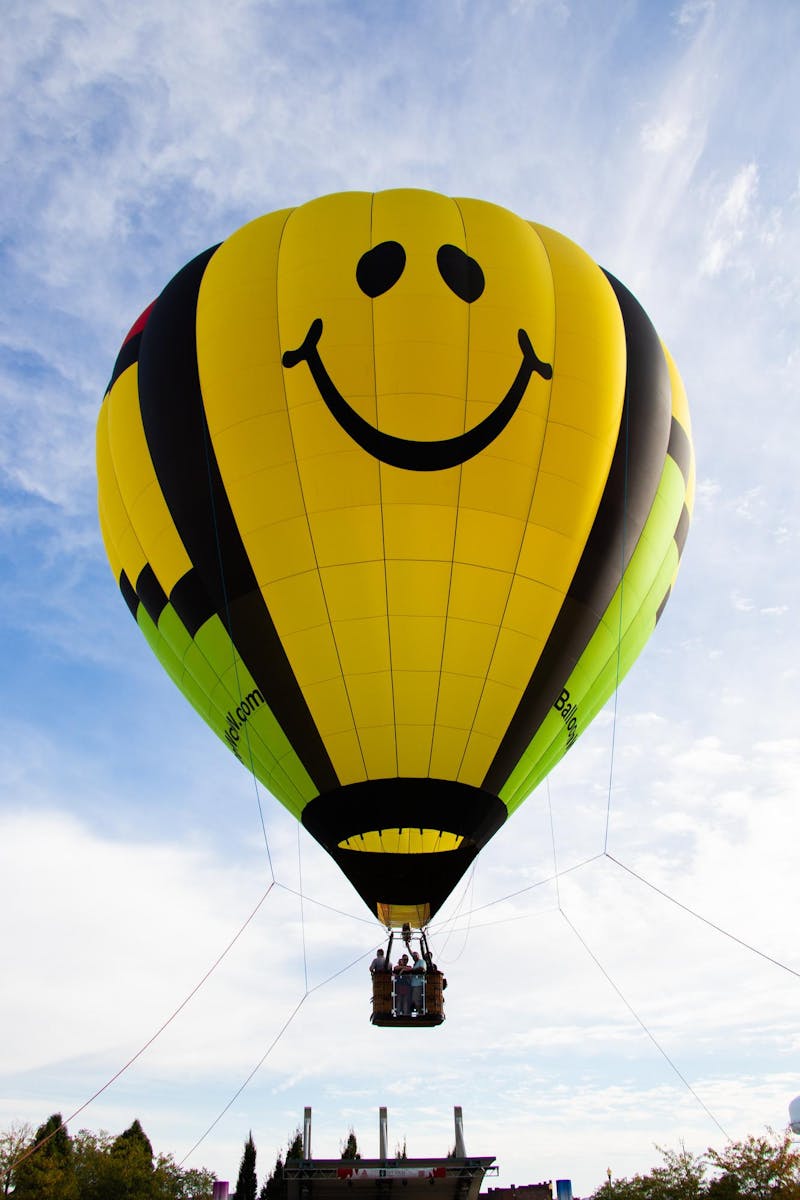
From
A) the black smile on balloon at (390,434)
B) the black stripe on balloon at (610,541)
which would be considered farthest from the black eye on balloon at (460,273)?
the black stripe on balloon at (610,541)

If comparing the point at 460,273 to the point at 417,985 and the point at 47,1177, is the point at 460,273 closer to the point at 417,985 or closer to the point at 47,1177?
the point at 417,985

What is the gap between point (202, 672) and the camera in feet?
36.1

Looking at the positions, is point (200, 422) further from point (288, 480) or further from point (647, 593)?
point (647, 593)

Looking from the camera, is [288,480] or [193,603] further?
[193,603]

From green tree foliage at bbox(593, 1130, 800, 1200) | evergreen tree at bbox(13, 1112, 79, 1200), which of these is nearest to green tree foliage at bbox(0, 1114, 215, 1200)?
evergreen tree at bbox(13, 1112, 79, 1200)

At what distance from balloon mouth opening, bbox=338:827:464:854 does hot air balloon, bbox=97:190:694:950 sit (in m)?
0.03

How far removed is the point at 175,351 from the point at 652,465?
19.7 feet

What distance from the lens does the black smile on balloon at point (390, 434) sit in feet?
A: 30.9

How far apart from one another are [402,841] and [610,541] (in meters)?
4.27

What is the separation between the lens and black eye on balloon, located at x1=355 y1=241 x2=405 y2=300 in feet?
31.9

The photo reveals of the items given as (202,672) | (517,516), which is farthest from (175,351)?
(517,516)

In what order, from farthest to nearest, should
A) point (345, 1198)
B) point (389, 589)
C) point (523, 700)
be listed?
point (345, 1198), point (523, 700), point (389, 589)

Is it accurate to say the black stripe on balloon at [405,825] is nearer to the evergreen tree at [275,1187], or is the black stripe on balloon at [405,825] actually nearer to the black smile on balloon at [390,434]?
the black smile on balloon at [390,434]

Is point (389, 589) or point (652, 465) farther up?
point (652, 465)
